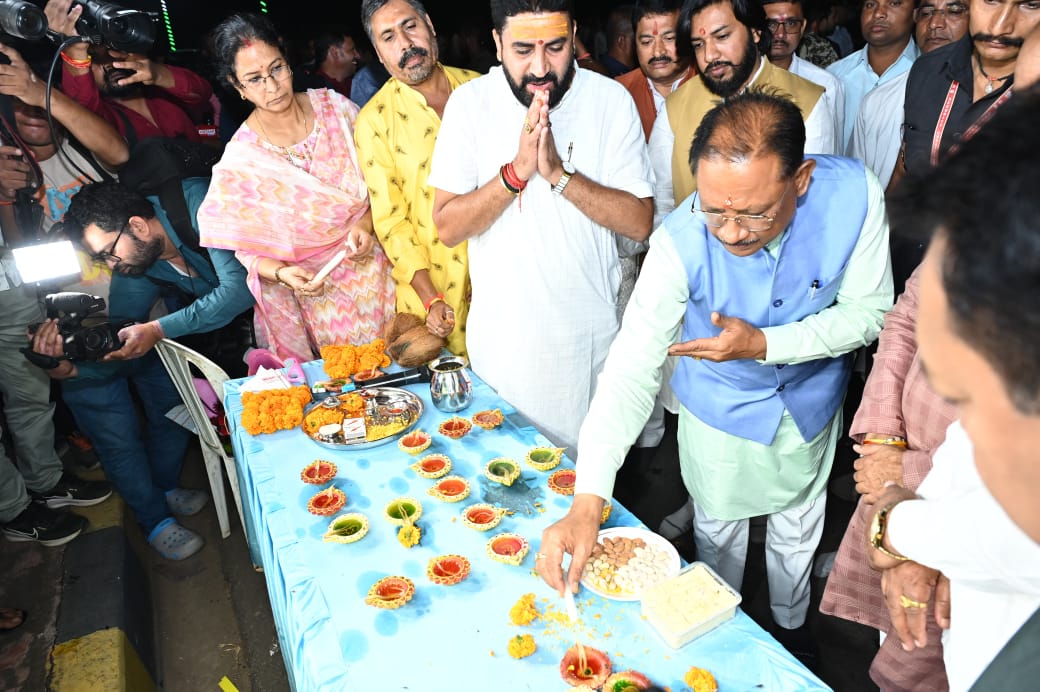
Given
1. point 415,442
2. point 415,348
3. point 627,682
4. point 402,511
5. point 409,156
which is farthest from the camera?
point 409,156

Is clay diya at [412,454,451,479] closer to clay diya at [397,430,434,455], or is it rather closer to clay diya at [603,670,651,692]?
clay diya at [397,430,434,455]

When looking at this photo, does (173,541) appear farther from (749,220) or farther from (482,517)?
(749,220)

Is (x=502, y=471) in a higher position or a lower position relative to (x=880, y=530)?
lower

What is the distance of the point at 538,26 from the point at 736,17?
34.0 inches

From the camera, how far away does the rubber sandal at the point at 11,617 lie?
7.30 feet

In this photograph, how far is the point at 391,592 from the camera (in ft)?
4.01

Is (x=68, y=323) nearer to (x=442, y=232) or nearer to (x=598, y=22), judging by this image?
(x=442, y=232)

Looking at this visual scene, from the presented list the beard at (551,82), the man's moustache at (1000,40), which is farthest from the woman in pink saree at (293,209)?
the man's moustache at (1000,40)

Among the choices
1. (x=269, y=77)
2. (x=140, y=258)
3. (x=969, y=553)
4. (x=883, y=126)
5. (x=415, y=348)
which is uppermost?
(x=269, y=77)

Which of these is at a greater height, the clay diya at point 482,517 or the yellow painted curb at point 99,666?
the clay diya at point 482,517

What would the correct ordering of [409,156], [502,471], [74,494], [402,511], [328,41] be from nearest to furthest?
[402,511]
[502,471]
[409,156]
[74,494]
[328,41]

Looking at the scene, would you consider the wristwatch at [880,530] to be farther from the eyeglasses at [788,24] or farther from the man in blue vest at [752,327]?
the eyeglasses at [788,24]

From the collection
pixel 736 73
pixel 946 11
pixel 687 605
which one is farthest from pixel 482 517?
pixel 946 11

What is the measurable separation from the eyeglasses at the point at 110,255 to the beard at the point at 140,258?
2 cm
